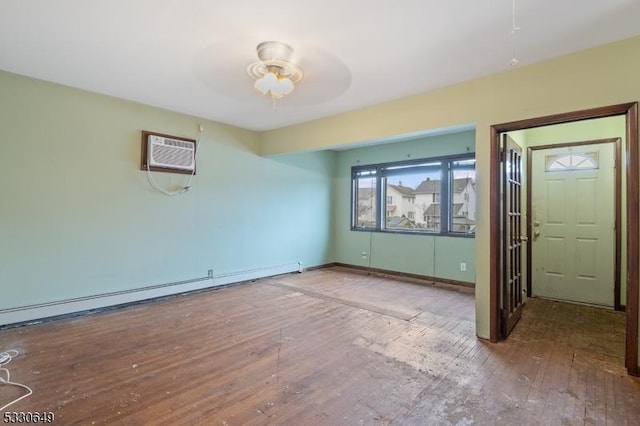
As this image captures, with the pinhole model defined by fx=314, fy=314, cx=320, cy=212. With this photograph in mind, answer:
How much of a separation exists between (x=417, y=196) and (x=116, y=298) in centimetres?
478

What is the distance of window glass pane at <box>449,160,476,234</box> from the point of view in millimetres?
5047

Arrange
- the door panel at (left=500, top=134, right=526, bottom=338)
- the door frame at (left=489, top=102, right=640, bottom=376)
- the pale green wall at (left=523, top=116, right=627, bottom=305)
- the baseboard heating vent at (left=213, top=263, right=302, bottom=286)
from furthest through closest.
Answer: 1. the baseboard heating vent at (left=213, top=263, right=302, bottom=286)
2. the pale green wall at (left=523, top=116, right=627, bottom=305)
3. the door panel at (left=500, top=134, right=526, bottom=338)
4. the door frame at (left=489, top=102, right=640, bottom=376)

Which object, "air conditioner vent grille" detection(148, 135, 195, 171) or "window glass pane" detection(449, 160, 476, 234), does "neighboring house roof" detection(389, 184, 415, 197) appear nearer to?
"window glass pane" detection(449, 160, 476, 234)

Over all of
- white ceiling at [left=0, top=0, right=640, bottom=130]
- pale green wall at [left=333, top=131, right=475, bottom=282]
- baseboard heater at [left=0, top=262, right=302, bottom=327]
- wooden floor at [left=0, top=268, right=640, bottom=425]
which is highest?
white ceiling at [left=0, top=0, right=640, bottom=130]

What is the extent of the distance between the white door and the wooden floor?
426 mm

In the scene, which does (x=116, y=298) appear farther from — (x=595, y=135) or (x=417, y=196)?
(x=595, y=135)

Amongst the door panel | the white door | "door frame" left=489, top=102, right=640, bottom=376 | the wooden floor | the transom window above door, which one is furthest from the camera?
the transom window above door

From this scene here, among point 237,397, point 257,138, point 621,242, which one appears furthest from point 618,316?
point 257,138

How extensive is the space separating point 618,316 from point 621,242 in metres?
0.87

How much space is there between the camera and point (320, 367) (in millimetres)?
2385

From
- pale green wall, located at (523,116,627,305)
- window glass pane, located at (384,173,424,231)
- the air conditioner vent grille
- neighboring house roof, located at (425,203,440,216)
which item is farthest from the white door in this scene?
the air conditioner vent grille

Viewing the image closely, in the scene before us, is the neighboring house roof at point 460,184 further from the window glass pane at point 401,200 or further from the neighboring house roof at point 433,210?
the window glass pane at point 401,200

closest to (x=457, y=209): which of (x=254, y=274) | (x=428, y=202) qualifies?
(x=428, y=202)

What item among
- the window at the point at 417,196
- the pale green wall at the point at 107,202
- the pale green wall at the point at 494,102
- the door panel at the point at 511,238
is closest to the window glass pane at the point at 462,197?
the window at the point at 417,196
